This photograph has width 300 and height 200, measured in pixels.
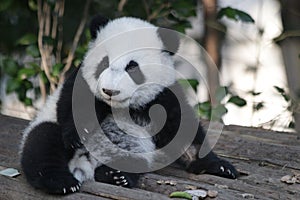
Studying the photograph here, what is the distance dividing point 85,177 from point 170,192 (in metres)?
0.39

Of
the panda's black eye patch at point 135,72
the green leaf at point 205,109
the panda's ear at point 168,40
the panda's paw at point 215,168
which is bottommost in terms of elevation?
the panda's paw at point 215,168

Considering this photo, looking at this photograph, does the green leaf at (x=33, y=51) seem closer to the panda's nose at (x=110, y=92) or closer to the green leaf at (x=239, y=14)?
the green leaf at (x=239, y=14)

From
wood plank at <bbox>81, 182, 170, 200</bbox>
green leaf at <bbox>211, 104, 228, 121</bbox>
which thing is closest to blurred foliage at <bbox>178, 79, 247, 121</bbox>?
green leaf at <bbox>211, 104, 228, 121</bbox>

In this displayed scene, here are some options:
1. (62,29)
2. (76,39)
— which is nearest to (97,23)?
(76,39)

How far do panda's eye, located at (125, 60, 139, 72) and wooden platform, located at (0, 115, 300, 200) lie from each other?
0.51 metres

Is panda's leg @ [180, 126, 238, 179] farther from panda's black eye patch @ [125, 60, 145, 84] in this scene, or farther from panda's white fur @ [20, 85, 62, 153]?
panda's white fur @ [20, 85, 62, 153]

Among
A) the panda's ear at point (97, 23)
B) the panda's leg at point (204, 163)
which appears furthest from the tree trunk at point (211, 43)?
the panda's ear at point (97, 23)

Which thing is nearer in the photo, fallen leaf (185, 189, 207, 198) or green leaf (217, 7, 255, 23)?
fallen leaf (185, 189, 207, 198)

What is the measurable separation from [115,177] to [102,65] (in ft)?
1.70

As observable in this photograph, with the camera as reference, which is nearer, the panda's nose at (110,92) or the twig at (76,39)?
the panda's nose at (110,92)

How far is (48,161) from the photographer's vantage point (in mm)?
2459

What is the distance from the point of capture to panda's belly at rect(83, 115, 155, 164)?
258 cm

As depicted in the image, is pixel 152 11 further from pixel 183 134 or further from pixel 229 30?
pixel 183 134

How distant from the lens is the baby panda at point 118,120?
2.49m
